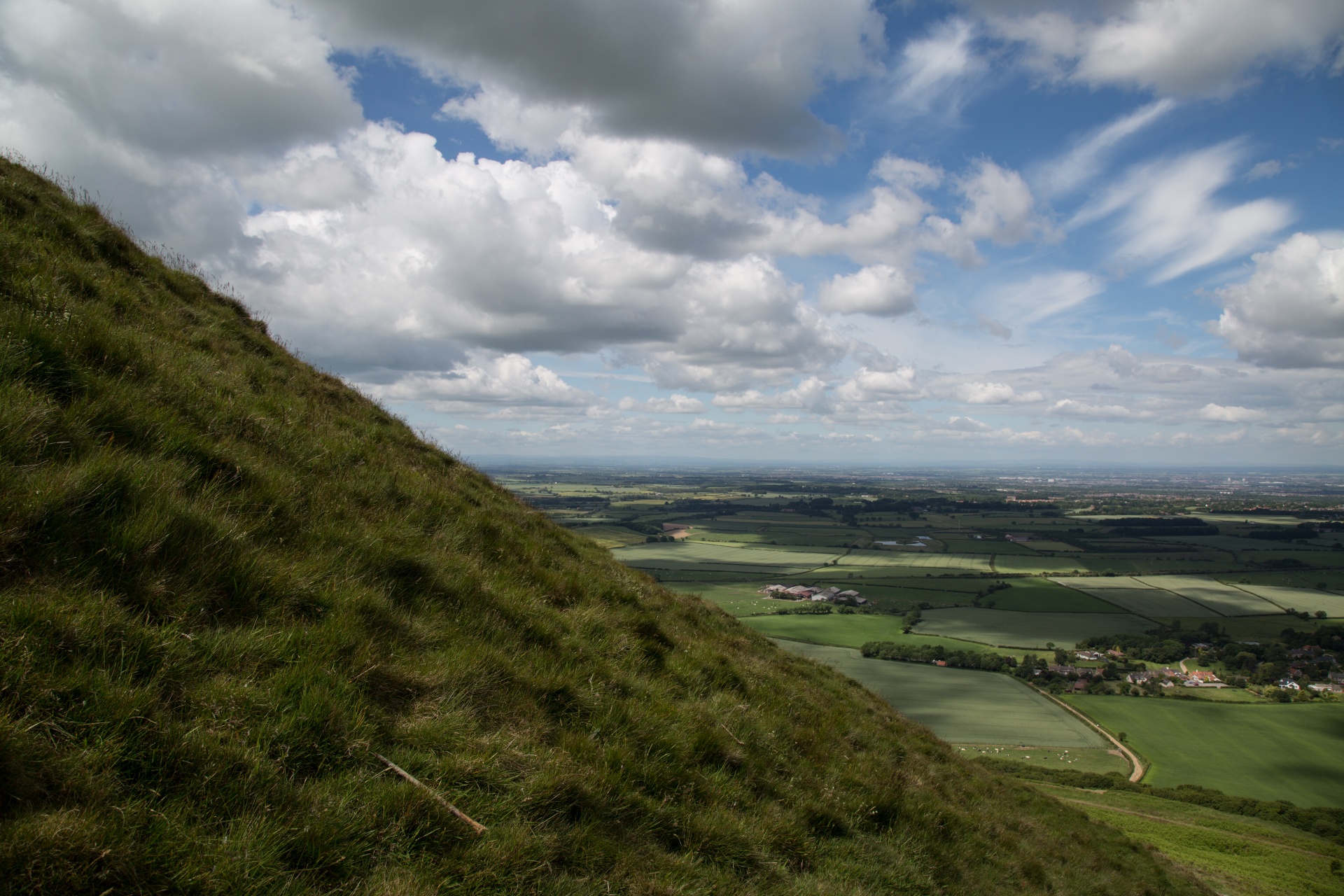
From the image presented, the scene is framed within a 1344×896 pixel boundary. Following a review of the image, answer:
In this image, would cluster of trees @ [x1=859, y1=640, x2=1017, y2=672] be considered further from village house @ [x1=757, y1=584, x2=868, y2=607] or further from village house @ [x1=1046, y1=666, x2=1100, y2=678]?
village house @ [x1=757, y1=584, x2=868, y2=607]

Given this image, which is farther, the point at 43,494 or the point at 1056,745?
the point at 1056,745

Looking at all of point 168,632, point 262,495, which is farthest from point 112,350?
point 168,632

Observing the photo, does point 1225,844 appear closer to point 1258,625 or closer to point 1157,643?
point 1157,643

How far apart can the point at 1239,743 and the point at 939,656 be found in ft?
79.7

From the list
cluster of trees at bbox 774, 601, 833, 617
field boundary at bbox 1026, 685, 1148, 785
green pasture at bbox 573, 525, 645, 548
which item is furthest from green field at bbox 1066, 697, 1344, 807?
green pasture at bbox 573, 525, 645, 548

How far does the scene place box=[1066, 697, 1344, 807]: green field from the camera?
4188 cm

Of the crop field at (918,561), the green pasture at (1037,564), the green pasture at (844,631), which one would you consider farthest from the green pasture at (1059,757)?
the green pasture at (1037,564)

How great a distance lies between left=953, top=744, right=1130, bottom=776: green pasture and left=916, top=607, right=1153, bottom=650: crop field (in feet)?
97.1

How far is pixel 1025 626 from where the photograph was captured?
81938 millimetres

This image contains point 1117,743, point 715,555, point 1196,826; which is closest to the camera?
point 1196,826

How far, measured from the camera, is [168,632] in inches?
156

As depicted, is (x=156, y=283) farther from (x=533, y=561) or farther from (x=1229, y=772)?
(x=1229, y=772)

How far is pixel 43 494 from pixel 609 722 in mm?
4931

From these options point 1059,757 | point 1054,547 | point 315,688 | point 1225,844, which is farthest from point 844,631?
point 1054,547
